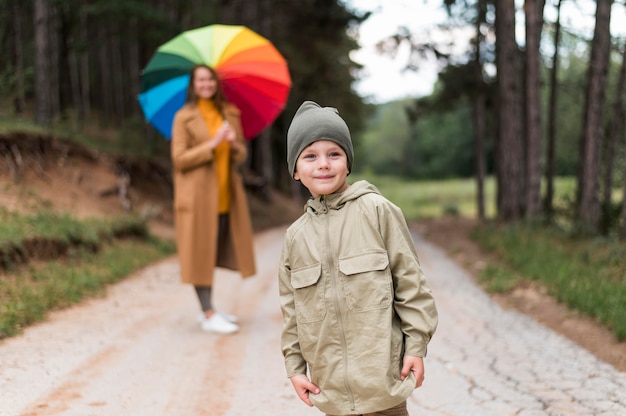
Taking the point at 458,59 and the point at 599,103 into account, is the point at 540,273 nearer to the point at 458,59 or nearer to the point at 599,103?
the point at 599,103

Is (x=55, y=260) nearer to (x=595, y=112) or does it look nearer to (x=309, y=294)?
(x=309, y=294)

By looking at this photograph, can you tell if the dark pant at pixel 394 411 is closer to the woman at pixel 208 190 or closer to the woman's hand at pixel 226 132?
the woman at pixel 208 190

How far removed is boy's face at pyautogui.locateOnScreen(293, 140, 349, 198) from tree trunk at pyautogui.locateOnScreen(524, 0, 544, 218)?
11.5 m

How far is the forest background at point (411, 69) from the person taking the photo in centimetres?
1262

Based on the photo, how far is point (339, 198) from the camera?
2664mm

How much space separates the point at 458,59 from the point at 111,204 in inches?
408

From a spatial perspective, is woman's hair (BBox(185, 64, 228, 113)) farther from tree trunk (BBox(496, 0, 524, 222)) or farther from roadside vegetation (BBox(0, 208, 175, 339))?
tree trunk (BBox(496, 0, 524, 222))

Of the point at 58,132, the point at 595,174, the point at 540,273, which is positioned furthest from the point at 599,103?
the point at 58,132

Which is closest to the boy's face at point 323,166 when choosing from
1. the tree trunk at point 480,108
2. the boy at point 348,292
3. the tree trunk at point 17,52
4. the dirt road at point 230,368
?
the boy at point 348,292

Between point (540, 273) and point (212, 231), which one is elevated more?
point (212, 231)

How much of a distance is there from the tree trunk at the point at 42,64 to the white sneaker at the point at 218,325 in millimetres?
9482

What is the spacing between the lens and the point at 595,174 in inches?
486

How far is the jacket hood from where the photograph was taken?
266 centimetres

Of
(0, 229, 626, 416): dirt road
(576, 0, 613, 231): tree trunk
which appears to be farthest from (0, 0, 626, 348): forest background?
(0, 229, 626, 416): dirt road
